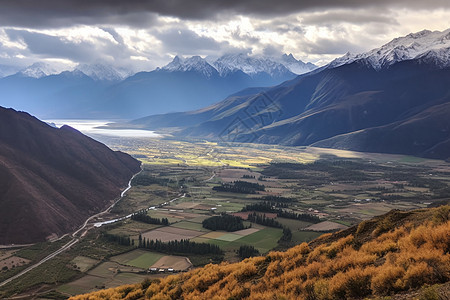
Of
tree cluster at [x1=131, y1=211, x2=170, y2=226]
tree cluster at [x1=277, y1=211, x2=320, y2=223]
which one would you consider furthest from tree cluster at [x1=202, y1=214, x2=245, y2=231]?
tree cluster at [x1=277, y1=211, x2=320, y2=223]

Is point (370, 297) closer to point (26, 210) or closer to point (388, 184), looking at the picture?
point (26, 210)

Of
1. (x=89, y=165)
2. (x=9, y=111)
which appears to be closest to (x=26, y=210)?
(x=89, y=165)

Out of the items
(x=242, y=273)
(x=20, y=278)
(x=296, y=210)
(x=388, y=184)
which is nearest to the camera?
(x=242, y=273)

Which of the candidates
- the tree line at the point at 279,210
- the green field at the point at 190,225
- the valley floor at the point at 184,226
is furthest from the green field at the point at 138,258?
the tree line at the point at 279,210

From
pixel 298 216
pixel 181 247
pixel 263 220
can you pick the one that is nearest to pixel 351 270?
pixel 181 247

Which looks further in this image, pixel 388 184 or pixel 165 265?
pixel 388 184

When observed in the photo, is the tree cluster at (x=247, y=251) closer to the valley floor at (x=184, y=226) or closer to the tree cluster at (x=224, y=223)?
the valley floor at (x=184, y=226)
